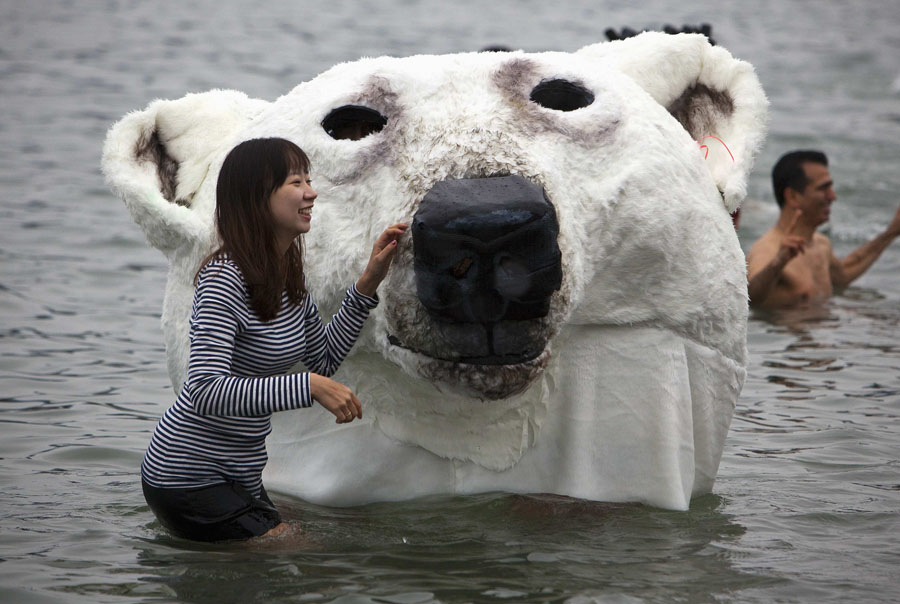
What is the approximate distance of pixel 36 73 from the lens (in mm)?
17438

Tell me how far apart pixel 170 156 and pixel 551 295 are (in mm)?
1439

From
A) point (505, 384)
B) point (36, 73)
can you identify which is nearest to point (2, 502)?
point (505, 384)

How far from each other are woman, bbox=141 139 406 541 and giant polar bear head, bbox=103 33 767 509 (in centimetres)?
A: 14

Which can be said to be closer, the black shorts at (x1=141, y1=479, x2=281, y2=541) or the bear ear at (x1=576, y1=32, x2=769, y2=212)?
the black shorts at (x1=141, y1=479, x2=281, y2=541)

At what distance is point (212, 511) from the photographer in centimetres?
365

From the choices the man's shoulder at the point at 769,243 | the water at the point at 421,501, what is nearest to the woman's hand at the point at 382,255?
the water at the point at 421,501

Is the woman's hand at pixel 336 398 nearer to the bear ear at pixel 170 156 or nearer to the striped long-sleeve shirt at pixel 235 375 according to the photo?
the striped long-sleeve shirt at pixel 235 375

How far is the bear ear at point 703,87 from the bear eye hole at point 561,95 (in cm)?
40

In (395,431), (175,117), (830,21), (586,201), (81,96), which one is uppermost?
(830,21)

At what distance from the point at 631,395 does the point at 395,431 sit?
696 mm

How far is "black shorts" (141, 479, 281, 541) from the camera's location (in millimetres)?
3645

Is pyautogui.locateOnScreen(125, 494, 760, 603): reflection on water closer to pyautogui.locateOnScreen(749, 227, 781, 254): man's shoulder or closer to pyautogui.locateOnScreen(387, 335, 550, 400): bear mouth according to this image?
pyautogui.locateOnScreen(387, 335, 550, 400): bear mouth

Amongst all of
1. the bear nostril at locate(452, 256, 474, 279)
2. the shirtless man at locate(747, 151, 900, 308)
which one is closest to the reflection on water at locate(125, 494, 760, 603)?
the bear nostril at locate(452, 256, 474, 279)

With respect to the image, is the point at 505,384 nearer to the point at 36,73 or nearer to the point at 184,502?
the point at 184,502
